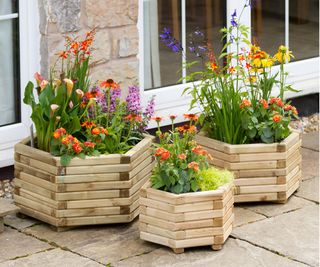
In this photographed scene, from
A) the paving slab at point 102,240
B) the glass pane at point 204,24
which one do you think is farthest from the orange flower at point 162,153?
the glass pane at point 204,24

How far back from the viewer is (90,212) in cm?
575

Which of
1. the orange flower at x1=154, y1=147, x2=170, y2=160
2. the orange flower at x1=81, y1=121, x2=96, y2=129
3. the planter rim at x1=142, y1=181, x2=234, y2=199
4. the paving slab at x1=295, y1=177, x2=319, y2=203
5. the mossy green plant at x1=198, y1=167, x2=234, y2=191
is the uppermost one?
the orange flower at x1=81, y1=121, x2=96, y2=129

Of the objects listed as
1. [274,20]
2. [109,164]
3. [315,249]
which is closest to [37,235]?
[109,164]

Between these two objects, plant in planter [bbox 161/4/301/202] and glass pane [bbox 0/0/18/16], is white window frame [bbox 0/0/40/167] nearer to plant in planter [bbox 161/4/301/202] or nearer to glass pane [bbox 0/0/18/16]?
glass pane [bbox 0/0/18/16]

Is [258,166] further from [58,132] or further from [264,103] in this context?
[58,132]

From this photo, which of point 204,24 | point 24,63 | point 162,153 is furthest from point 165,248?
point 204,24

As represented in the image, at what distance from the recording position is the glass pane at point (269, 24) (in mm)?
7281

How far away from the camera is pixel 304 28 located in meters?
7.57

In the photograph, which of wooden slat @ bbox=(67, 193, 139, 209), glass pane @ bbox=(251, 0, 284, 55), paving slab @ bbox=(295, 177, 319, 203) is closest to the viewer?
wooden slat @ bbox=(67, 193, 139, 209)

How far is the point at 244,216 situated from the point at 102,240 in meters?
0.79

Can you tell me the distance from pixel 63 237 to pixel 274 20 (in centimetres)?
239

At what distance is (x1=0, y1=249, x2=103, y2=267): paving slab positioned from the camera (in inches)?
212

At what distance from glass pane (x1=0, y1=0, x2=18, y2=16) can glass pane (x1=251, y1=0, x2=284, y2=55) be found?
5.61ft

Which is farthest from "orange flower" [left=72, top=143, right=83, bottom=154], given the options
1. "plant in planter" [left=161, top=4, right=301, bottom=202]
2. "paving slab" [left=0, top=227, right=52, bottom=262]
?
"plant in planter" [left=161, top=4, right=301, bottom=202]
